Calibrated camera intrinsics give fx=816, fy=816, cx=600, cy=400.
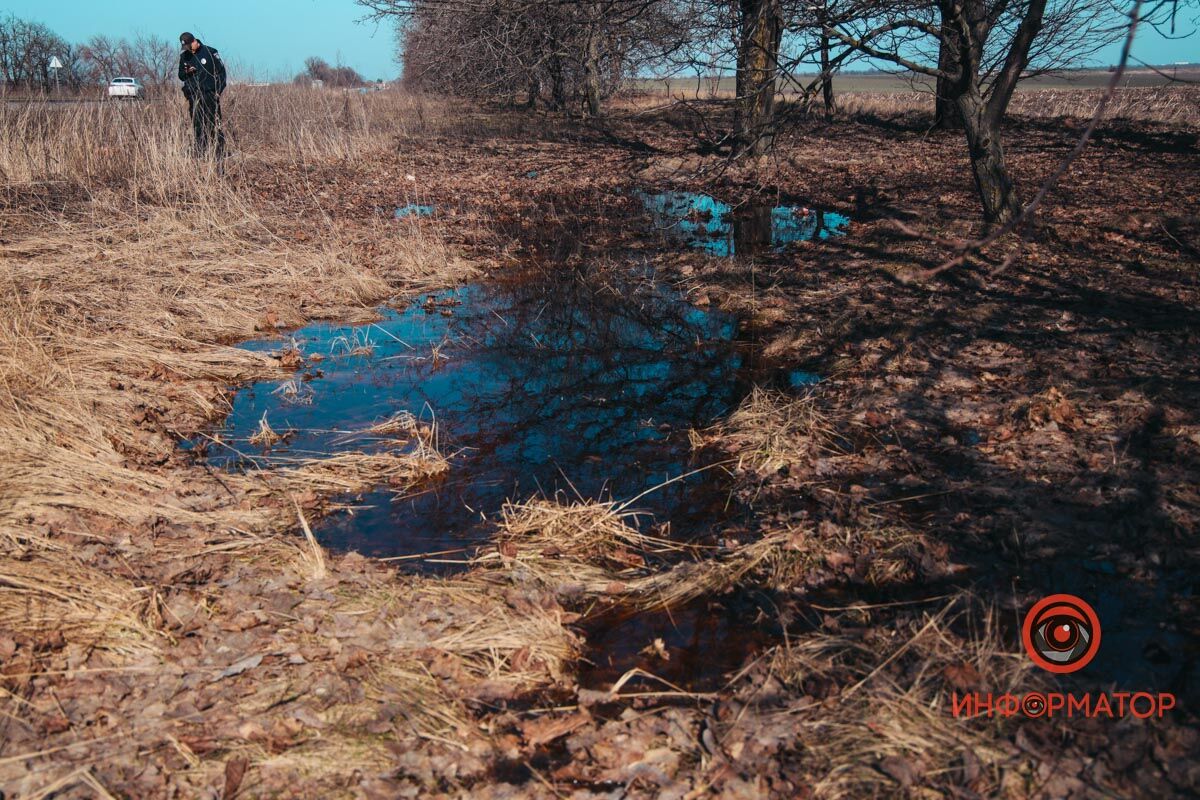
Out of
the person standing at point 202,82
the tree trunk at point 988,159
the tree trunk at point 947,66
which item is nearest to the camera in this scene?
the tree trunk at point 947,66

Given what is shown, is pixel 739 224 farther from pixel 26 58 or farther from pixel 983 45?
pixel 26 58

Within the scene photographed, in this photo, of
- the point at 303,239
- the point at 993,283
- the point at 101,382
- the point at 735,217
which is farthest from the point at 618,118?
the point at 101,382

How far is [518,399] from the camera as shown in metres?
5.53

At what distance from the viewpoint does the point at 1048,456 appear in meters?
4.09

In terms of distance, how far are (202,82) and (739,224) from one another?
799cm

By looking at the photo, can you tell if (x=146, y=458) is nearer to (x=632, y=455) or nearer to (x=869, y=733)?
(x=632, y=455)

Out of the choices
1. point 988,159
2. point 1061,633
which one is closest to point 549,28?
point 988,159

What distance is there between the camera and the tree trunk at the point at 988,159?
26.1 ft

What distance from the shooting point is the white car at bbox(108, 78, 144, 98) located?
49.0ft

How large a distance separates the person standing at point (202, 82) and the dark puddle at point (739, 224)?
648 centimetres

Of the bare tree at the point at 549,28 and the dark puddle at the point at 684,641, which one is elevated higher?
the bare tree at the point at 549,28

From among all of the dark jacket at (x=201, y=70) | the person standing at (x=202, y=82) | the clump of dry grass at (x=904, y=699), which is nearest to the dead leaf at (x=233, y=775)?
the clump of dry grass at (x=904, y=699)

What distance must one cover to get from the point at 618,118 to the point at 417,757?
21.7m

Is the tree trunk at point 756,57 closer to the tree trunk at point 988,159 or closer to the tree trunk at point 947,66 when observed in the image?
the tree trunk at point 947,66
